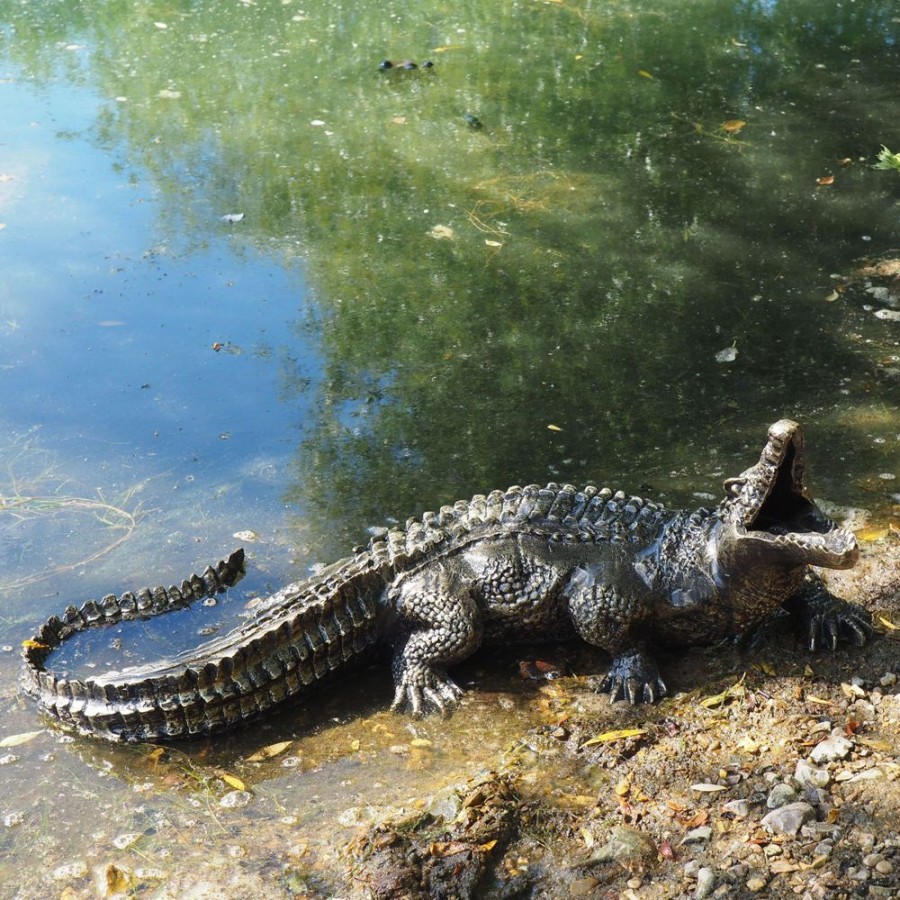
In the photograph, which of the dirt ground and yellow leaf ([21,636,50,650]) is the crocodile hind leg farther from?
yellow leaf ([21,636,50,650])

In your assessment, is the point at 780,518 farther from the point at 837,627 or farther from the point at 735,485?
the point at 837,627

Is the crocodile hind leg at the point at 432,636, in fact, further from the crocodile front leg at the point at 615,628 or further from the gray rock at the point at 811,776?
the gray rock at the point at 811,776

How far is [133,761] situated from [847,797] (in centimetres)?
259

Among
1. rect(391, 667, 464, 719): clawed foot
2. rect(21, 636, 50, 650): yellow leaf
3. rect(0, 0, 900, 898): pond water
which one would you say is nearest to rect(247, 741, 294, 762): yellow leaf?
rect(0, 0, 900, 898): pond water

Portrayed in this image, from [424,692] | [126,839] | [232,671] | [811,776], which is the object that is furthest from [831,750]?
[126,839]

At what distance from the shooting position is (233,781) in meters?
4.43

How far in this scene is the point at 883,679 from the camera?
179 inches

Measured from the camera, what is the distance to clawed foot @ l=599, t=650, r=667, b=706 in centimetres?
472

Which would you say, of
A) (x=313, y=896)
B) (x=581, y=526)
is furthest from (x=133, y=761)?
(x=581, y=526)

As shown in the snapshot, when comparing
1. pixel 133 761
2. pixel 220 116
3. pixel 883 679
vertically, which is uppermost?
pixel 220 116

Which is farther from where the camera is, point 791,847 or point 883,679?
point 883,679

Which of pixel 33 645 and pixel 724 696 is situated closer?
pixel 724 696

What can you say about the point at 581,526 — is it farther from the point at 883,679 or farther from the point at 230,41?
the point at 230,41

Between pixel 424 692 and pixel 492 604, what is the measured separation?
0.47m
